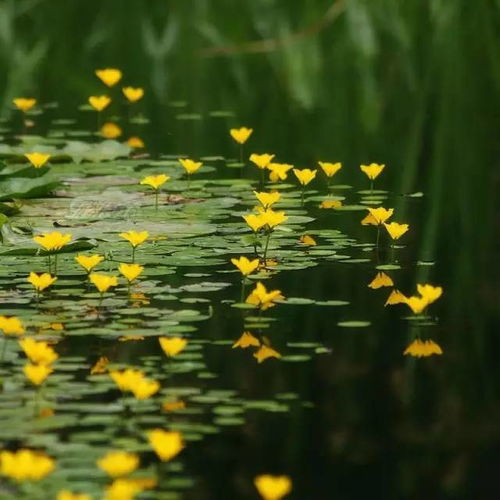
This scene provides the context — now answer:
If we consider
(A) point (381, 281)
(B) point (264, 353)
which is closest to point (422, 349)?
(B) point (264, 353)

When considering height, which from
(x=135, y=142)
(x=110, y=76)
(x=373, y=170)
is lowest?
(x=373, y=170)

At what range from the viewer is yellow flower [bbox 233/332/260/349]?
9.78ft

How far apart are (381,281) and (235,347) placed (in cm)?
63

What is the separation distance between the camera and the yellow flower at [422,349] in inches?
116

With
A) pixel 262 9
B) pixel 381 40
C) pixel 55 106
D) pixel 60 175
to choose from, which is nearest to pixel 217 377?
pixel 60 175

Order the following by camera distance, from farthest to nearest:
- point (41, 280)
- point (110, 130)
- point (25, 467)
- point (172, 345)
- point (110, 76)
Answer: point (110, 76) → point (110, 130) → point (41, 280) → point (172, 345) → point (25, 467)

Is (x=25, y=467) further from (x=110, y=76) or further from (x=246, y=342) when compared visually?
(x=110, y=76)

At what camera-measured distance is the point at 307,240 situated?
153 inches

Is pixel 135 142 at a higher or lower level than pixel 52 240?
higher

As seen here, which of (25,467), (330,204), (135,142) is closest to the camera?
(25,467)

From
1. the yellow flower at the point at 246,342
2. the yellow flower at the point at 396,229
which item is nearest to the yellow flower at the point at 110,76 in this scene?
the yellow flower at the point at 396,229

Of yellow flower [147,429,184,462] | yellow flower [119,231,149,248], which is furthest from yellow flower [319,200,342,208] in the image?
yellow flower [147,429,184,462]

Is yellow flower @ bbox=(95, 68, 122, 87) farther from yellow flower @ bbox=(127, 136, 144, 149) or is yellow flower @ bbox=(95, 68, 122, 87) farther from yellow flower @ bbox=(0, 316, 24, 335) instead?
yellow flower @ bbox=(0, 316, 24, 335)

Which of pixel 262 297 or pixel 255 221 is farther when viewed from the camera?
pixel 255 221
